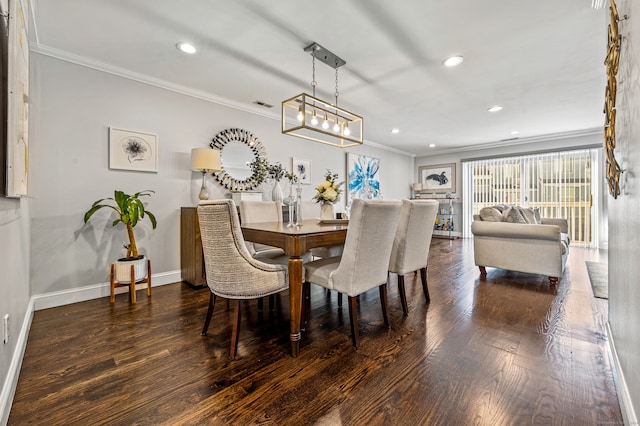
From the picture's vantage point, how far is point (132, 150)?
3.10 m

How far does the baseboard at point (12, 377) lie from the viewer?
3.92 ft

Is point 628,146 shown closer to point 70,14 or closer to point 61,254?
point 70,14

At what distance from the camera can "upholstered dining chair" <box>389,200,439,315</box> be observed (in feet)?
7.73

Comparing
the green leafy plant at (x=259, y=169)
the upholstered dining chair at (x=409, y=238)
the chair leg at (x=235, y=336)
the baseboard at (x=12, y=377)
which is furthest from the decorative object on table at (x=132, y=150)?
the upholstered dining chair at (x=409, y=238)

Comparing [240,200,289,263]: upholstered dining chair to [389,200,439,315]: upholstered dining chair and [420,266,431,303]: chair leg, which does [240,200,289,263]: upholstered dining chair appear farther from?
[420,266,431,303]: chair leg

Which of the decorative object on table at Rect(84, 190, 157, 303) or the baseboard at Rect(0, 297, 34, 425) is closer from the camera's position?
the baseboard at Rect(0, 297, 34, 425)

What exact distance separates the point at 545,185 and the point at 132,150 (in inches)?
304

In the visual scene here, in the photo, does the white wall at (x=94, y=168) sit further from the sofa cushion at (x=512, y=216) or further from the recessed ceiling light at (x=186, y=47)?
the sofa cushion at (x=512, y=216)

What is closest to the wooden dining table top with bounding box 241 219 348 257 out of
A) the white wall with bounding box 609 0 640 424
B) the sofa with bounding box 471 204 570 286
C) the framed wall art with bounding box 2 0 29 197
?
the framed wall art with bounding box 2 0 29 197

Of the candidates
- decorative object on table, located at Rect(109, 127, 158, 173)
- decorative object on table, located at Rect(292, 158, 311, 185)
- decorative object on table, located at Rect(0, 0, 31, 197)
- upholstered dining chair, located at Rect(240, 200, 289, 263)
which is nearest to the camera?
decorative object on table, located at Rect(0, 0, 31, 197)

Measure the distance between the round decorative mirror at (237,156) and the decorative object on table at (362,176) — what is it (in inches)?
92.7

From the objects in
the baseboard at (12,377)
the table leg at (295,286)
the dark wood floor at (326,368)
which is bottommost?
the dark wood floor at (326,368)

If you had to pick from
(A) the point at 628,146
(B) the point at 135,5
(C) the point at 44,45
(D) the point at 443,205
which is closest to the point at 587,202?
(D) the point at 443,205

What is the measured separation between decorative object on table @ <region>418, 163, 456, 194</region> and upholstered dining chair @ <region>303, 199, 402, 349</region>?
6317 millimetres
